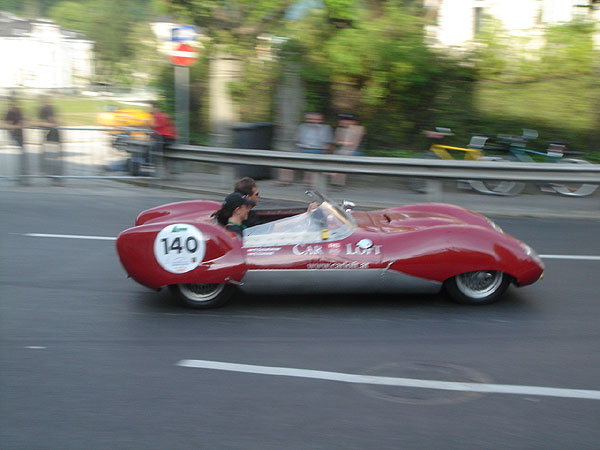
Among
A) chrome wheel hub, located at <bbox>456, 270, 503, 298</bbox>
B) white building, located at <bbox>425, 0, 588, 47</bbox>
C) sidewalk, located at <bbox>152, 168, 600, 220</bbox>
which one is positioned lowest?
chrome wheel hub, located at <bbox>456, 270, 503, 298</bbox>

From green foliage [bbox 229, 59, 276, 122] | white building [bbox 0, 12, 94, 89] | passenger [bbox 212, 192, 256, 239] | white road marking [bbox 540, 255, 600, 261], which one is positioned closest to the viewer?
passenger [bbox 212, 192, 256, 239]

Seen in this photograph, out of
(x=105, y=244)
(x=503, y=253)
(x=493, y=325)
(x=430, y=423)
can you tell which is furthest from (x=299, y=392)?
(x=105, y=244)

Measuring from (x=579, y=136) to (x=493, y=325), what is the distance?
884 cm

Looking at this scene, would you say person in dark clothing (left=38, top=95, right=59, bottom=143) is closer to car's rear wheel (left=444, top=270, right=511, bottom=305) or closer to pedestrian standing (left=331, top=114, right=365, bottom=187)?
pedestrian standing (left=331, top=114, right=365, bottom=187)

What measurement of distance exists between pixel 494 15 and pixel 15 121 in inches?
389

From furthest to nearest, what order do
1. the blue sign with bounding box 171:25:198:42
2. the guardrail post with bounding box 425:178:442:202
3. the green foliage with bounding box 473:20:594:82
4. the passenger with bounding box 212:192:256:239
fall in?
the green foliage with bounding box 473:20:594:82 → the blue sign with bounding box 171:25:198:42 → the guardrail post with bounding box 425:178:442:202 → the passenger with bounding box 212:192:256:239

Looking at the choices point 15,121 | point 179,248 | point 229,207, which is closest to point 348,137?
point 229,207

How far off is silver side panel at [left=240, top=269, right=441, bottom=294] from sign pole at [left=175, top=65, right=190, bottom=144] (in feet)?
27.1

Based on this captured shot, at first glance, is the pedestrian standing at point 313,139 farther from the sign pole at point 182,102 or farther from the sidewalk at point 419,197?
the sign pole at point 182,102

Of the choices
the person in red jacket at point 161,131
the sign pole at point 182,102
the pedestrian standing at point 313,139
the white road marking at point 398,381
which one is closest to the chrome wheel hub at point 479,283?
the white road marking at point 398,381

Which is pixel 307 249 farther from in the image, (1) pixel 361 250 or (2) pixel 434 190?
(2) pixel 434 190

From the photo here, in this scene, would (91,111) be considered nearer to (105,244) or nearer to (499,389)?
(105,244)

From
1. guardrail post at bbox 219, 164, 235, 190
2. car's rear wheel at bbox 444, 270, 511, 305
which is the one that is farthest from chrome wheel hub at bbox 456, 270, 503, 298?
guardrail post at bbox 219, 164, 235, 190

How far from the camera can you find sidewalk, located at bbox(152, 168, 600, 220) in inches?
411
